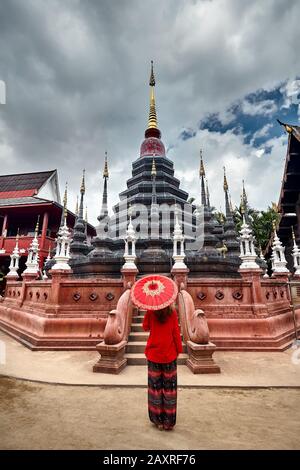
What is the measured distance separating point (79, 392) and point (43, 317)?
4492 mm

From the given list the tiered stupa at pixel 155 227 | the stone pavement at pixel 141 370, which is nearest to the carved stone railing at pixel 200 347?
the stone pavement at pixel 141 370

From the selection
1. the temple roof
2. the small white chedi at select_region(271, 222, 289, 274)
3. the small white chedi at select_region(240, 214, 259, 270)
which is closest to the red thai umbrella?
the small white chedi at select_region(240, 214, 259, 270)

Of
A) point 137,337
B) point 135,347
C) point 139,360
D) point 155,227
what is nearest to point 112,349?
point 139,360

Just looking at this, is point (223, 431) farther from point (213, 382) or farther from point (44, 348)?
point (44, 348)

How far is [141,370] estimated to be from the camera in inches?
235

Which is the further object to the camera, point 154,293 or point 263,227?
point 263,227

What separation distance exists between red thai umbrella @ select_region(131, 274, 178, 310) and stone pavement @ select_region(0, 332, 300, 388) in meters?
2.47

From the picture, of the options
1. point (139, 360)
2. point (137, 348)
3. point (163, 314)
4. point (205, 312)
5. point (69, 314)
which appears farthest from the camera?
point (69, 314)

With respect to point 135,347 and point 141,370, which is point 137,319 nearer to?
point 135,347

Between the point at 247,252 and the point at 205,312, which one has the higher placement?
the point at 247,252

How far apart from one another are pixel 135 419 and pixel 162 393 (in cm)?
64

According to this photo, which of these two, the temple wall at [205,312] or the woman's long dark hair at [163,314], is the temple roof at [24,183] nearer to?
the temple wall at [205,312]

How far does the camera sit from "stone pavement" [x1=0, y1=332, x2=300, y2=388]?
5160 mm

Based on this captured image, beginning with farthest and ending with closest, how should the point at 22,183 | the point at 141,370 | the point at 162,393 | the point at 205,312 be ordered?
the point at 22,183 < the point at 205,312 < the point at 141,370 < the point at 162,393
